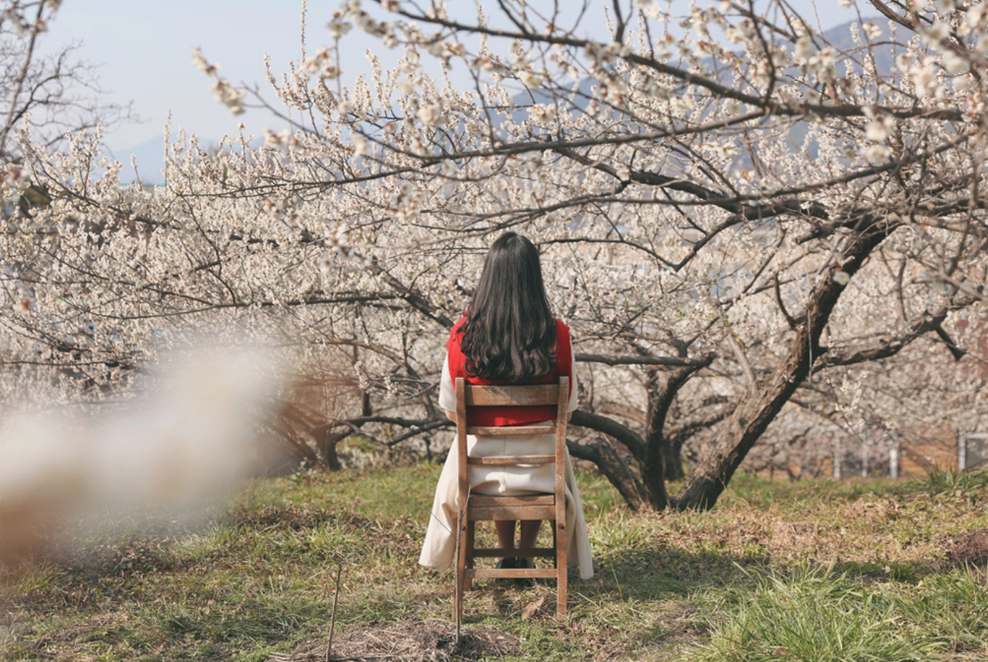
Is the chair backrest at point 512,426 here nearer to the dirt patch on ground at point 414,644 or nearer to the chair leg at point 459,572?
the chair leg at point 459,572

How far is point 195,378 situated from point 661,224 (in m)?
4.10

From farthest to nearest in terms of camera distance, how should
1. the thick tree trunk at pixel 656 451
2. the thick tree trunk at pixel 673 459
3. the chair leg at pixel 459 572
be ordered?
the thick tree trunk at pixel 673 459 → the thick tree trunk at pixel 656 451 → the chair leg at pixel 459 572

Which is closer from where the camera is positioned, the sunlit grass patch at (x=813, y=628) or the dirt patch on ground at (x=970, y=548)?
the sunlit grass patch at (x=813, y=628)

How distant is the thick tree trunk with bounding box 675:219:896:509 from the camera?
5152 millimetres

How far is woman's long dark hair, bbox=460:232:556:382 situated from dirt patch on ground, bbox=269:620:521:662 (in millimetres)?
1048

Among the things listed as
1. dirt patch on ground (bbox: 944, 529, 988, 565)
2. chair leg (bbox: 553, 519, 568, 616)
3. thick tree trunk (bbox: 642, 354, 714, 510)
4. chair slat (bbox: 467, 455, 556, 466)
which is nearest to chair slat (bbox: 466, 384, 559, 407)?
chair slat (bbox: 467, 455, 556, 466)

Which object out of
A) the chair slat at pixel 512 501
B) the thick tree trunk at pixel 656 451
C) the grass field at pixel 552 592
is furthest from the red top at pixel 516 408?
the thick tree trunk at pixel 656 451

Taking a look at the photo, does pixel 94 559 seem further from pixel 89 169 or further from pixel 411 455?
pixel 411 455

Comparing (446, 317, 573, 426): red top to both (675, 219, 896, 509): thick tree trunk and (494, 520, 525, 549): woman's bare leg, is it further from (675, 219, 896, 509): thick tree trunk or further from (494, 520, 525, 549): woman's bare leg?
(675, 219, 896, 509): thick tree trunk

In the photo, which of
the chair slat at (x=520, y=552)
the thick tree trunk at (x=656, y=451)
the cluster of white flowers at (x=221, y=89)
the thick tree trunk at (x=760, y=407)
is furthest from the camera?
the thick tree trunk at (x=656, y=451)

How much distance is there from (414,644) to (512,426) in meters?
0.98

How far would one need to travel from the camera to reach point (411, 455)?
10016 mm

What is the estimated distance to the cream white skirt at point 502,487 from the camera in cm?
369

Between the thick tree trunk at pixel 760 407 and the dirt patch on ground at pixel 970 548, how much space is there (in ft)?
4.41
